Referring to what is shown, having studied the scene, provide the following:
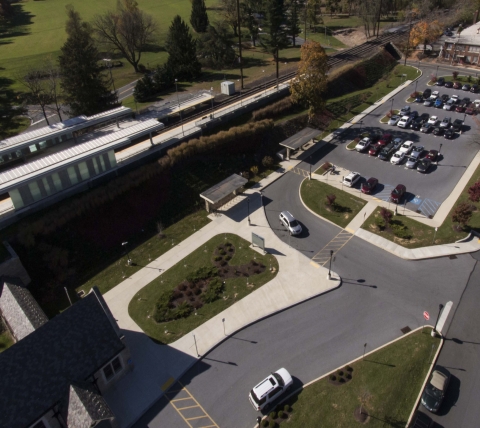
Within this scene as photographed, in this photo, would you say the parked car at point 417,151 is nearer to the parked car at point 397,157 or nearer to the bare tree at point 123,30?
the parked car at point 397,157

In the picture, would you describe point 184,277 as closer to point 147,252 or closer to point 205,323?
point 147,252

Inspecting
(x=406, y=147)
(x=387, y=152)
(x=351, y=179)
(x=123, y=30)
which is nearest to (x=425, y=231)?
(x=351, y=179)

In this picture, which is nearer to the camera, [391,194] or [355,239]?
[355,239]

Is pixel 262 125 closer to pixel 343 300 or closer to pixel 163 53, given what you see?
pixel 343 300

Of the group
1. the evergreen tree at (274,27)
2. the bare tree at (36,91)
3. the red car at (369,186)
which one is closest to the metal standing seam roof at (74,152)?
the bare tree at (36,91)

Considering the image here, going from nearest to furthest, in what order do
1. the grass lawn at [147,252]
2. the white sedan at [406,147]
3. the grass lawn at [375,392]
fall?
the grass lawn at [375,392]
the grass lawn at [147,252]
the white sedan at [406,147]

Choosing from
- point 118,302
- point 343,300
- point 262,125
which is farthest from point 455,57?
point 118,302
